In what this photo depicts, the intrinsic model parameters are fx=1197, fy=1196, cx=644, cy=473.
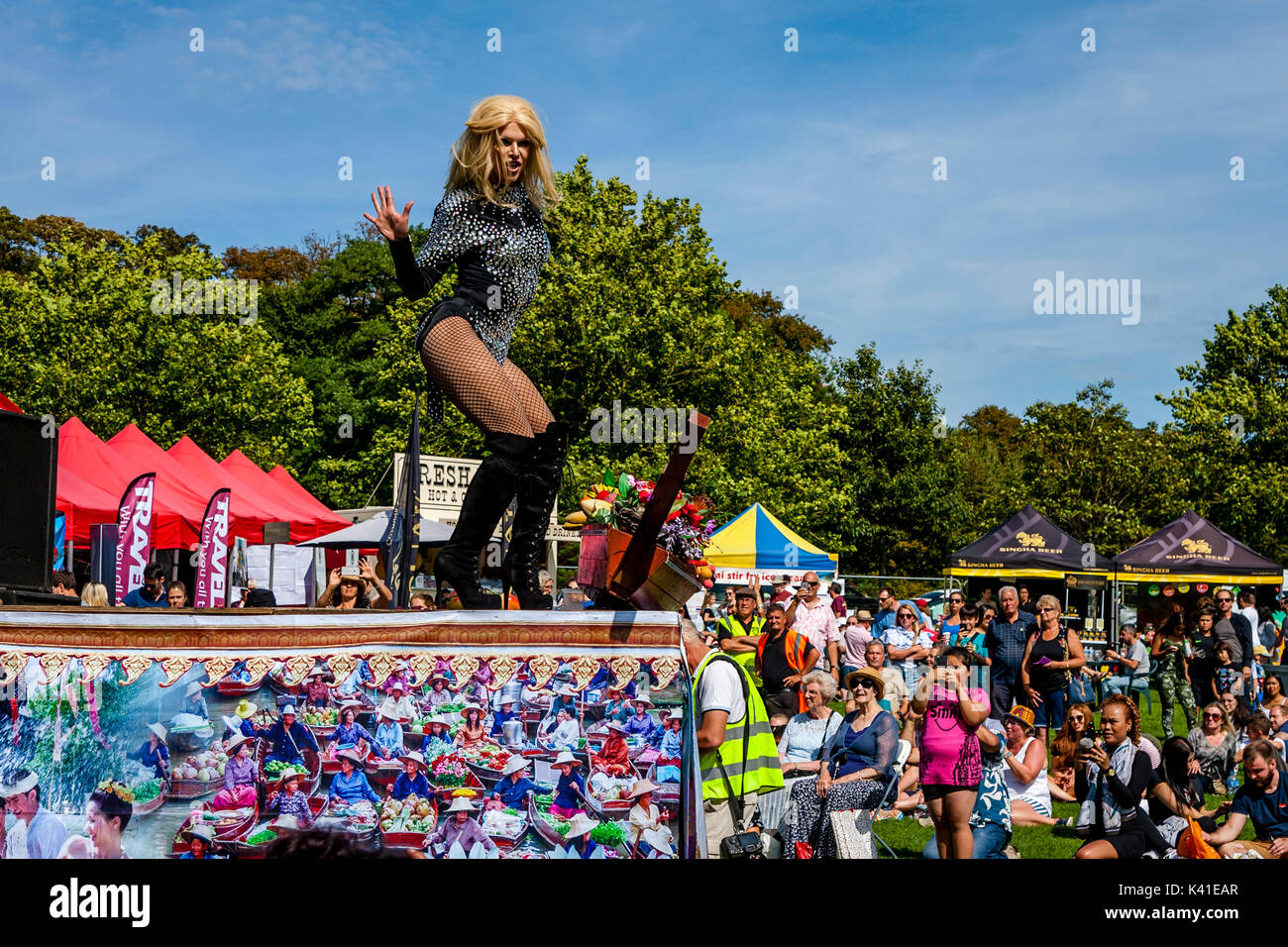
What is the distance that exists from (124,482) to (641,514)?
15.5 meters

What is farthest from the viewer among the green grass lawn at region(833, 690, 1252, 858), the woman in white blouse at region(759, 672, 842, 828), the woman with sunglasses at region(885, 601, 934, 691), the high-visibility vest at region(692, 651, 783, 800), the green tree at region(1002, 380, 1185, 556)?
the green tree at region(1002, 380, 1185, 556)

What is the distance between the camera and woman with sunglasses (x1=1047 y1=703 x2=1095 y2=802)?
1097 cm

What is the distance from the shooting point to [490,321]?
13.9 feet

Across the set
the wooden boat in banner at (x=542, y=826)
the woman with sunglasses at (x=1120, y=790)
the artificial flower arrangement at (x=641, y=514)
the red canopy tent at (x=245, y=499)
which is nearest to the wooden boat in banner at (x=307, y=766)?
the wooden boat in banner at (x=542, y=826)

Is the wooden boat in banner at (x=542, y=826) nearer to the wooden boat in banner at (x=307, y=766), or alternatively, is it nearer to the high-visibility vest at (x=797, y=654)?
the wooden boat in banner at (x=307, y=766)

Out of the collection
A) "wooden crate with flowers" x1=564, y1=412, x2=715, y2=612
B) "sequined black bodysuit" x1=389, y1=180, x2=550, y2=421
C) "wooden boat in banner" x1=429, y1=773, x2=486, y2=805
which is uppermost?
"sequined black bodysuit" x1=389, y1=180, x2=550, y2=421

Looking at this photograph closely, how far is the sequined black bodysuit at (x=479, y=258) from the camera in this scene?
164 inches

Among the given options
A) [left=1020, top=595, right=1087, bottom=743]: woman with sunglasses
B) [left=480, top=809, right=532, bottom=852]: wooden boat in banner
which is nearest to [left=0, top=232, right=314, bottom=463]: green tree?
[left=1020, top=595, right=1087, bottom=743]: woman with sunglasses

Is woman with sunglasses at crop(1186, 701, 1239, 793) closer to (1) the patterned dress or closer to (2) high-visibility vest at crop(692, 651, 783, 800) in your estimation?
(1) the patterned dress

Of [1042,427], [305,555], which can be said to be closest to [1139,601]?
[1042,427]

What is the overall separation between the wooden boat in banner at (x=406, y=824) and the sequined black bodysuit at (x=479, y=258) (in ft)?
5.01

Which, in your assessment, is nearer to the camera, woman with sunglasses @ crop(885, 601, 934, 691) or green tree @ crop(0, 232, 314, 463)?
woman with sunglasses @ crop(885, 601, 934, 691)

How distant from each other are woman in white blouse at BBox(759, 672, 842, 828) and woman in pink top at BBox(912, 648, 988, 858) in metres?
1.44
